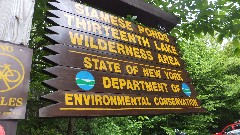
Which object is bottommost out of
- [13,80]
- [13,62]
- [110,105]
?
[110,105]

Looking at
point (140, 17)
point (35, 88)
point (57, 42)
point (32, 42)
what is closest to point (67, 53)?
point (57, 42)

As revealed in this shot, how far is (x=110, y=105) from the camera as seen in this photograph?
246 centimetres

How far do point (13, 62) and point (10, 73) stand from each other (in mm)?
84

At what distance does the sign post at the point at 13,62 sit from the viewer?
1683 millimetres

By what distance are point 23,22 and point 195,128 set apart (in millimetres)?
15921

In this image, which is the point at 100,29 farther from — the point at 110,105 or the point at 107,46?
the point at 110,105

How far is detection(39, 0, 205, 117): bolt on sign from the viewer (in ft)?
7.34

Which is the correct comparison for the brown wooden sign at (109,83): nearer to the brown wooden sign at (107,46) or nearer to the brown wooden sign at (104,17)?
the brown wooden sign at (107,46)

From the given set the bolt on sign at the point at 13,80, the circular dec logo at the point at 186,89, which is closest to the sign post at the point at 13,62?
the bolt on sign at the point at 13,80

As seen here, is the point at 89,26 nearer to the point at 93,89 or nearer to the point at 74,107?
the point at 93,89

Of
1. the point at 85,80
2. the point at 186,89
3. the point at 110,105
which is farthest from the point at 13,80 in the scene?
the point at 186,89

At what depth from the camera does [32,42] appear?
6746 millimetres

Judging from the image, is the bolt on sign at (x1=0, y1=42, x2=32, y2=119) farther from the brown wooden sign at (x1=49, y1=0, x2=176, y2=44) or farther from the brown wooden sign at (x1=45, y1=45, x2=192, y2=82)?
the brown wooden sign at (x1=49, y1=0, x2=176, y2=44)

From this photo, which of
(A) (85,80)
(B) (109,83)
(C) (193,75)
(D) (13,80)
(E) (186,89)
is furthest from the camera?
(C) (193,75)
